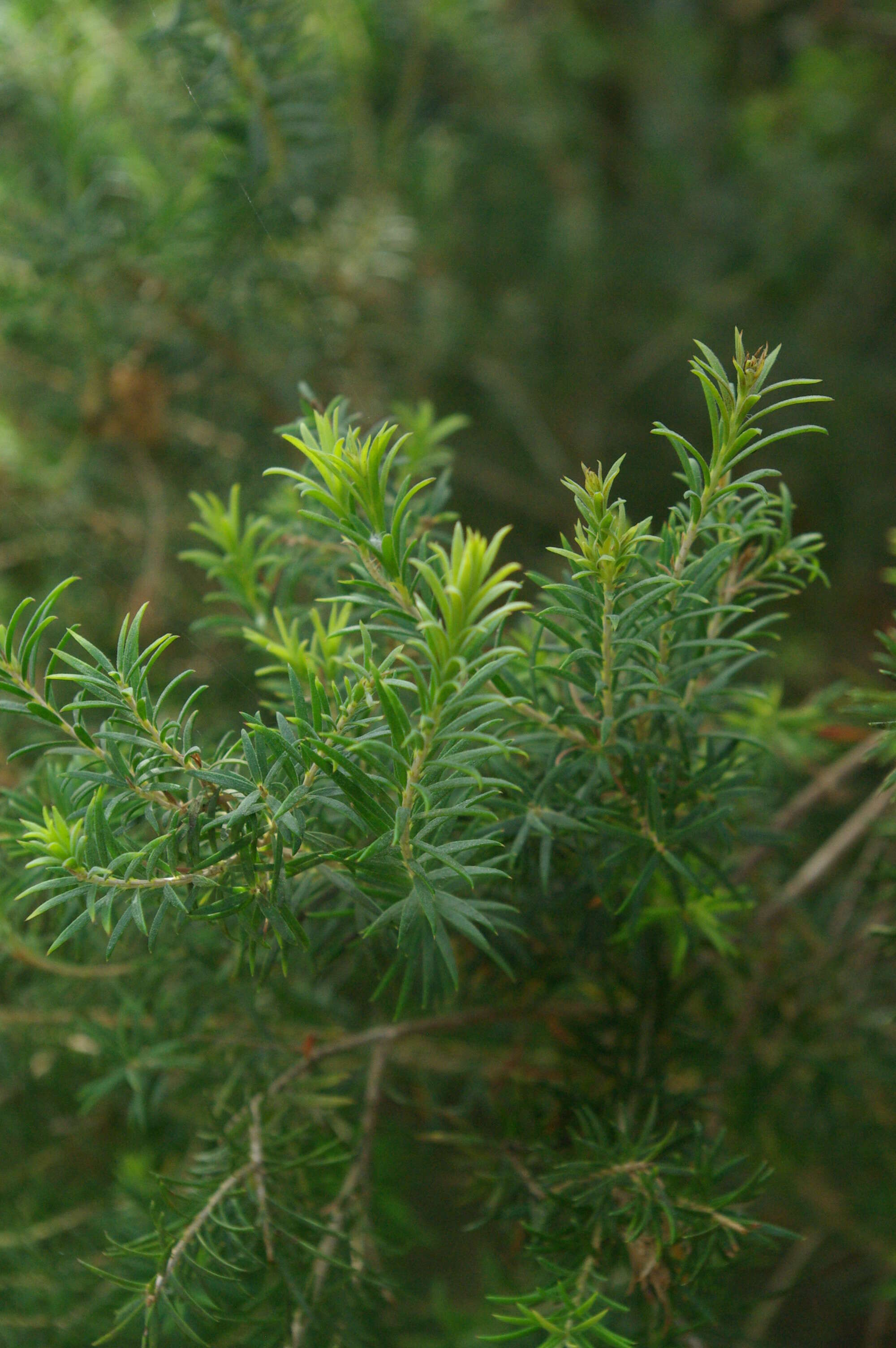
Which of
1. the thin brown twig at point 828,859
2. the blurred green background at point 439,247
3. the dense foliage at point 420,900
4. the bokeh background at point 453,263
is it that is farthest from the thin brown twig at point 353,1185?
the blurred green background at point 439,247

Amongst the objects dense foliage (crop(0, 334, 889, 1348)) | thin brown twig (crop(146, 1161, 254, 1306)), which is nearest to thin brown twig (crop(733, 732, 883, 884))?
dense foliage (crop(0, 334, 889, 1348))

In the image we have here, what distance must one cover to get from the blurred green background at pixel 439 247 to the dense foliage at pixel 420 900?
1.49 feet

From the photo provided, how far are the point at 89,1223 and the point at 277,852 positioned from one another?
0.61 meters

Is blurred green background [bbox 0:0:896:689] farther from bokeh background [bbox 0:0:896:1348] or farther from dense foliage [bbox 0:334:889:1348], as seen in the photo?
dense foliage [bbox 0:334:889:1348]

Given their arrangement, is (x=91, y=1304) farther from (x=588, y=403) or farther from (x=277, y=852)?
(x=588, y=403)

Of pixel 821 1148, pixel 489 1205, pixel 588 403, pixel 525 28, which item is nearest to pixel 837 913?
pixel 821 1148

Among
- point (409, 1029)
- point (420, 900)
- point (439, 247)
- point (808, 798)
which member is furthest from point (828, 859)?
point (439, 247)

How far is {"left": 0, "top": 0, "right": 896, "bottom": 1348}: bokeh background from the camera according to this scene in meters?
1.05

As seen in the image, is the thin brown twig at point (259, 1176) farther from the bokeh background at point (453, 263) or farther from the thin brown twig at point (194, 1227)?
the bokeh background at point (453, 263)

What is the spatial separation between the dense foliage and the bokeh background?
174 millimetres

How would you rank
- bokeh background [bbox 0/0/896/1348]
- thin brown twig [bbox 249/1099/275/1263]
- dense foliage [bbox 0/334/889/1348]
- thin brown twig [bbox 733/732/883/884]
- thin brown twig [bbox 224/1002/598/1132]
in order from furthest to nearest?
bokeh background [bbox 0/0/896/1348], thin brown twig [bbox 733/732/883/884], thin brown twig [bbox 224/1002/598/1132], thin brown twig [bbox 249/1099/275/1263], dense foliage [bbox 0/334/889/1348]

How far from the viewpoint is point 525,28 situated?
180 cm

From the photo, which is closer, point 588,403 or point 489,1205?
point 489,1205

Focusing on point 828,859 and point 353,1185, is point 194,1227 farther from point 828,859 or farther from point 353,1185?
point 828,859
